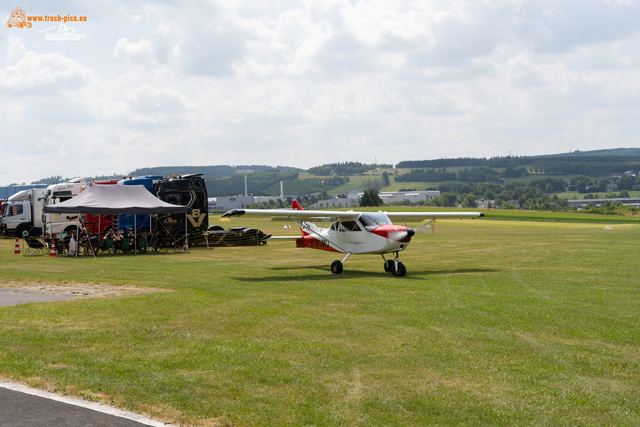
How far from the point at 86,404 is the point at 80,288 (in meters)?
8.56

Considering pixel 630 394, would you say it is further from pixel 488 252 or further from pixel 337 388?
pixel 488 252

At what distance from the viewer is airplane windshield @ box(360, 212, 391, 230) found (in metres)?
18.3

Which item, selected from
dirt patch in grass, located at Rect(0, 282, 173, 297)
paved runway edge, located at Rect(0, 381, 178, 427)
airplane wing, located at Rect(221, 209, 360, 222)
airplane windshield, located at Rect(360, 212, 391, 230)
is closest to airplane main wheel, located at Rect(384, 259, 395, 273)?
airplane windshield, located at Rect(360, 212, 391, 230)

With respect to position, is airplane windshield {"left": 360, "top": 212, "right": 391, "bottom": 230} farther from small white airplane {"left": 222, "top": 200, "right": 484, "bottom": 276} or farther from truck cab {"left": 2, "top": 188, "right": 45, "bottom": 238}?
truck cab {"left": 2, "top": 188, "right": 45, "bottom": 238}

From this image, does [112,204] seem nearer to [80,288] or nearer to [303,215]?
[303,215]

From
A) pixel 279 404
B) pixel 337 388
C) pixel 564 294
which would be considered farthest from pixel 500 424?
pixel 564 294

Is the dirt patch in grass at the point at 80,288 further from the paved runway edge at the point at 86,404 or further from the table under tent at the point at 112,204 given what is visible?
the table under tent at the point at 112,204

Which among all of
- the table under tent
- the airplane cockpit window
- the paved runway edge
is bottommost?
the paved runway edge

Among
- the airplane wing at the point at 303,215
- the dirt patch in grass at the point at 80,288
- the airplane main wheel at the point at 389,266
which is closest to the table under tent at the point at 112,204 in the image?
the airplane wing at the point at 303,215

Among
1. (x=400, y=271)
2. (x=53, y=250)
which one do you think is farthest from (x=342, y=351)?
(x=53, y=250)

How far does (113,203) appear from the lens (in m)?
24.7

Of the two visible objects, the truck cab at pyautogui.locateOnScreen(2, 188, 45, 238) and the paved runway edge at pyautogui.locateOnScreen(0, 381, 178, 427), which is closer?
the paved runway edge at pyautogui.locateOnScreen(0, 381, 178, 427)

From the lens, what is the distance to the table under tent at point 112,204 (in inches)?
939

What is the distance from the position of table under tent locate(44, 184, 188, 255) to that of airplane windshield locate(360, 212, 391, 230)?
1051 centimetres
